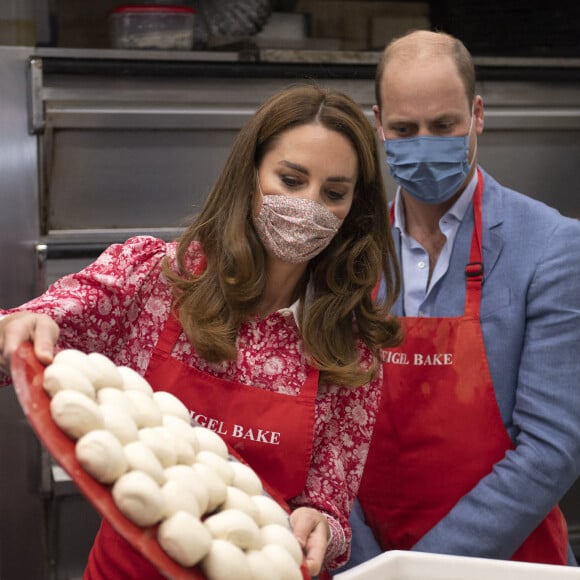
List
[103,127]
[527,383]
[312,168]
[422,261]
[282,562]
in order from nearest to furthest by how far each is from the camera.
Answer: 1. [282,562]
2. [312,168]
3. [527,383]
4. [422,261]
5. [103,127]

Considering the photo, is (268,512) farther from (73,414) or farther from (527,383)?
(527,383)

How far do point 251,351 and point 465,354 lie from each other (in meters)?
0.54

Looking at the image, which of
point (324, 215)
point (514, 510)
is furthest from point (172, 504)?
point (514, 510)

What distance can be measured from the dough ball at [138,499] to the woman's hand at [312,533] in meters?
0.33

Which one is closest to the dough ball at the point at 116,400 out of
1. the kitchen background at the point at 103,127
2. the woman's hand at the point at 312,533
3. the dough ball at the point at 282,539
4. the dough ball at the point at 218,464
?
the dough ball at the point at 218,464

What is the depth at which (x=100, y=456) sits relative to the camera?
964 mm

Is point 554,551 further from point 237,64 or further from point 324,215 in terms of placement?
point 237,64

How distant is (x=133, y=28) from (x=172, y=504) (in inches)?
73.8

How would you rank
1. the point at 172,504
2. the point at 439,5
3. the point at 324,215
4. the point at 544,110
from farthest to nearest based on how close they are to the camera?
the point at 439,5, the point at 544,110, the point at 324,215, the point at 172,504

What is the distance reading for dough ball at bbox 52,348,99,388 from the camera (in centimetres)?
107

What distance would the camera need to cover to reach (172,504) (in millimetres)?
1002

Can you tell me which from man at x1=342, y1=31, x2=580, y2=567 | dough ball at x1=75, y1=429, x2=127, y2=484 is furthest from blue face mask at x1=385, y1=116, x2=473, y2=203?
dough ball at x1=75, y1=429, x2=127, y2=484

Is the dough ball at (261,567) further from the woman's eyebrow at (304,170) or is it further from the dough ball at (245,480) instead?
the woman's eyebrow at (304,170)

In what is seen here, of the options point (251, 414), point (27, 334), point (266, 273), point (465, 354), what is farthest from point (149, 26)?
point (27, 334)
